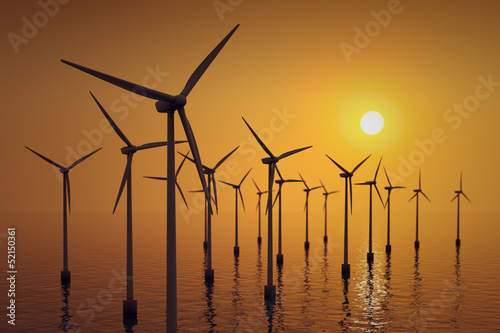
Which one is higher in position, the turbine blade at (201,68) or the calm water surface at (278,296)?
the turbine blade at (201,68)

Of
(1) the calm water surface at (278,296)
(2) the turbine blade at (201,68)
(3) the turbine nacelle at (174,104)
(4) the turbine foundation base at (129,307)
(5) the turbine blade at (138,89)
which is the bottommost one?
(1) the calm water surface at (278,296)

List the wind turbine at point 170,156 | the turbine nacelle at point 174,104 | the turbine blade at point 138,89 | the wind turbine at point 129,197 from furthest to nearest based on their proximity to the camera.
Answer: the wind turbine at point 129,197 < the turbine nacelle at point 174,104 < the wind turbine at point 170,156 < the turbine blade at point 138,89

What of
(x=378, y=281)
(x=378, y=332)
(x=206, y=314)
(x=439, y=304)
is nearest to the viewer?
(x=378, y=332)

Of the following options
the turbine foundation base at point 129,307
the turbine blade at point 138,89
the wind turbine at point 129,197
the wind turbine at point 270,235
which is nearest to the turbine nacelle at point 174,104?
the turbine blade at point 138,89

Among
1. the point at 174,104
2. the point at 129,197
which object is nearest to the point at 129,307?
→ the point at 129,197

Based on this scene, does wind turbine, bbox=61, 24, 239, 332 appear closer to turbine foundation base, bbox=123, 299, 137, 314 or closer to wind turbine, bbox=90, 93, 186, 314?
wind turbine, bbox=90, 93, 186, 314

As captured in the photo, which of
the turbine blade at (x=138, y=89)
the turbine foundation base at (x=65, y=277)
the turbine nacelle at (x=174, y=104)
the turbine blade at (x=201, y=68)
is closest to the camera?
the turbine blade at (x=138, y=89)

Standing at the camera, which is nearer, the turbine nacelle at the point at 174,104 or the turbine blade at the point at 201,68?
the turbine nacelle at the point at 174,104

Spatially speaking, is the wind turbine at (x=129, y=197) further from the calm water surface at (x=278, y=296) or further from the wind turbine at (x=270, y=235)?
the wind turbine at (x=270, y=235)

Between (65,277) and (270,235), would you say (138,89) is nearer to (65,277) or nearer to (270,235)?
(270,235)

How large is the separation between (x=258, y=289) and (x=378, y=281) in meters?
22.7

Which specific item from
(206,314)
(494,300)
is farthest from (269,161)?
(494,300)

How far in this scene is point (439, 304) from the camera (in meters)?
65.9

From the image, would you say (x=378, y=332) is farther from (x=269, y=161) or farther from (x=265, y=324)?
(x=269, y=161)
